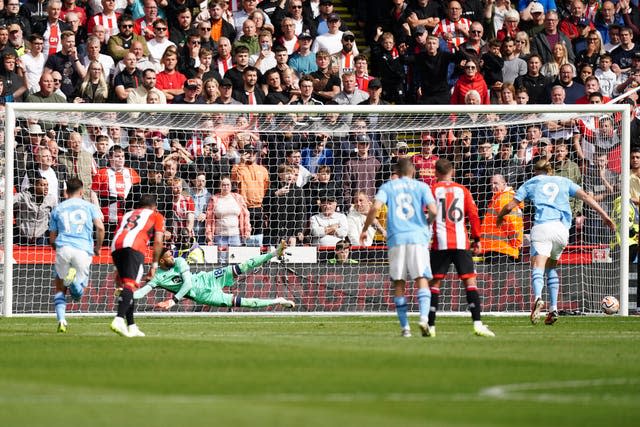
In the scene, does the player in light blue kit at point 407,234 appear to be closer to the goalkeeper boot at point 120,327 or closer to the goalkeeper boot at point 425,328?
the goalkeeper boot at point 425,328

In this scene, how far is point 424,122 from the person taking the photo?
816 inches

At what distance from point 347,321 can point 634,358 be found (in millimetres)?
6978

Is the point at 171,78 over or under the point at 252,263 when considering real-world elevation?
over

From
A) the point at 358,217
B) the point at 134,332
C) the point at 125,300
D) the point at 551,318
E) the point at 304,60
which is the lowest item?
the point at 134,332

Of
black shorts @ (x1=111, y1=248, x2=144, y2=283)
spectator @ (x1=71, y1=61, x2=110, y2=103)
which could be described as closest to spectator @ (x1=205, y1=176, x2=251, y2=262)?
spectator @ (x1=71, y1=61, x2=110, y2=103)

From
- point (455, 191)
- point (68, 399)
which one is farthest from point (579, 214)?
point (68, 399)

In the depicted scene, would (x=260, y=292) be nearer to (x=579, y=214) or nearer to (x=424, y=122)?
(x=424, y=122)

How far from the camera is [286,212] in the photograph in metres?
20.6

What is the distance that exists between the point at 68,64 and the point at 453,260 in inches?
374

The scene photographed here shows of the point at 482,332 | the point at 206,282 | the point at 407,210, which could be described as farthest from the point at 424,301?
the point at 206,282

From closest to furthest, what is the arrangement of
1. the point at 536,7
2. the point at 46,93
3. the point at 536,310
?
the point at 536,310, the point at 46,93, the point at 536,7

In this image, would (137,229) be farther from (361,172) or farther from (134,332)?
(361,172)

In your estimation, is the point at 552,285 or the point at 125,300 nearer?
the point at 125,300

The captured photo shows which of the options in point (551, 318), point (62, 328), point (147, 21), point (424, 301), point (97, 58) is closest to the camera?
point (424, 301)
